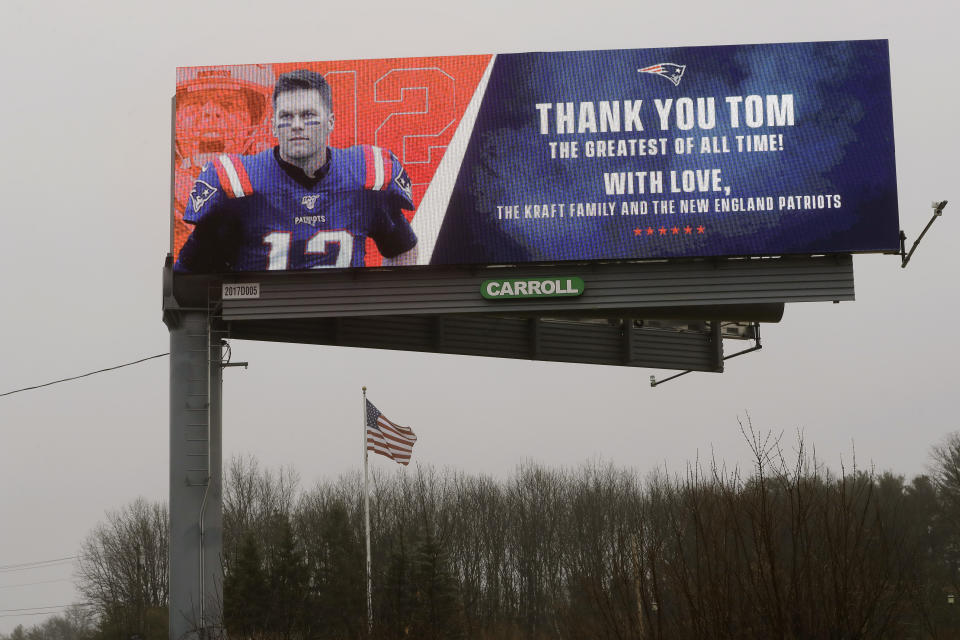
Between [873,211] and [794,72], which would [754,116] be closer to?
[794,72]

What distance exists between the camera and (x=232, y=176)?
Answer: 2306 cm

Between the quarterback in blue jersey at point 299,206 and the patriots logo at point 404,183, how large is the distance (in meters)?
0.02

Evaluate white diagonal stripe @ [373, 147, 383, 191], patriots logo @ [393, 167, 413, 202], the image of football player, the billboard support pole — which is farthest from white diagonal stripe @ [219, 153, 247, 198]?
patriots logo @ [393, 167, 413, 202]

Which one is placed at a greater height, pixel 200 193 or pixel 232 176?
pixel 232 176

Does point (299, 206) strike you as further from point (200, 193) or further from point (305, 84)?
point (305, 84)

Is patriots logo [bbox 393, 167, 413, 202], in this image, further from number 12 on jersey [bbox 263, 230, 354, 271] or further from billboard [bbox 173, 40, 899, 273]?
number 12 on jersey [bbox 263, 230, 354, 271]

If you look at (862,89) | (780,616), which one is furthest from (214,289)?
(780,616)

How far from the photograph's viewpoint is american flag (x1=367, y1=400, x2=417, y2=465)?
91.6 ft

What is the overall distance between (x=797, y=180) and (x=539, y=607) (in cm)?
4266

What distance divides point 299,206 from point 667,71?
7.42 meters

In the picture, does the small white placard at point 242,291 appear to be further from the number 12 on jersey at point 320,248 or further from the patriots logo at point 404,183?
the patriots logo at point 404,183

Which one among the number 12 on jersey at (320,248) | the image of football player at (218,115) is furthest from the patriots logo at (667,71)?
the image of football player at (218,115)

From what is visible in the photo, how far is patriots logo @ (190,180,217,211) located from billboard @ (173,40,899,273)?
3 cm

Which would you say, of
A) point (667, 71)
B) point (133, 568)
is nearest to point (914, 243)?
point (667, 71)
